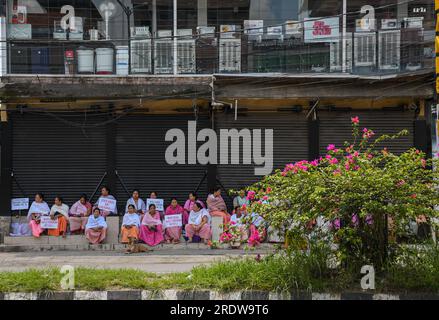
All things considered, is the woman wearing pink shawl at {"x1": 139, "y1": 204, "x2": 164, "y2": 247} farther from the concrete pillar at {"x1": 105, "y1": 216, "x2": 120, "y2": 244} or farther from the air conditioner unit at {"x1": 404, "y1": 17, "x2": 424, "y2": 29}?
the air conditioner unit at {"x1": 404, "y1": 17, "x2": 424, "y2": 29}

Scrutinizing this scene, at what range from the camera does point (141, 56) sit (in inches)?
651

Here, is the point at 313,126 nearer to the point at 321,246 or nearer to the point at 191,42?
the point at 191,42

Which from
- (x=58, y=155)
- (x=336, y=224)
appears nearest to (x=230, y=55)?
(x=58, y=155)

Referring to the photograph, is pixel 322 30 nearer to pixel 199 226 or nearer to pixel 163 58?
pixel 163 58

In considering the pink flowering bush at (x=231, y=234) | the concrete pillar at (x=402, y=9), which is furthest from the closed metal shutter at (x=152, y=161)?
the pink flowering bush at (x=231, y=234)

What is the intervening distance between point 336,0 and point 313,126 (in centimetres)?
379

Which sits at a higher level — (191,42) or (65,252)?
(191,42)

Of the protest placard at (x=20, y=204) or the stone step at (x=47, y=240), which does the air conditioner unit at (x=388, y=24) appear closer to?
the stone step at (x=47, y=240)

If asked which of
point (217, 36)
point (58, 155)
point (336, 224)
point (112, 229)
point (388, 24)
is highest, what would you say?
point (388, 24)

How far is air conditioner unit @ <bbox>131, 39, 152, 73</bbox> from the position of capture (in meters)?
16.5

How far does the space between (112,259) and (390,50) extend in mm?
9707

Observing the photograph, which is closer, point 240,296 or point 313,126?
point 240,296

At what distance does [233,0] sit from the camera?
16.9 meters

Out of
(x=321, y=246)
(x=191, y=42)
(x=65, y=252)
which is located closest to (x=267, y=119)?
(x=191, y=42)
